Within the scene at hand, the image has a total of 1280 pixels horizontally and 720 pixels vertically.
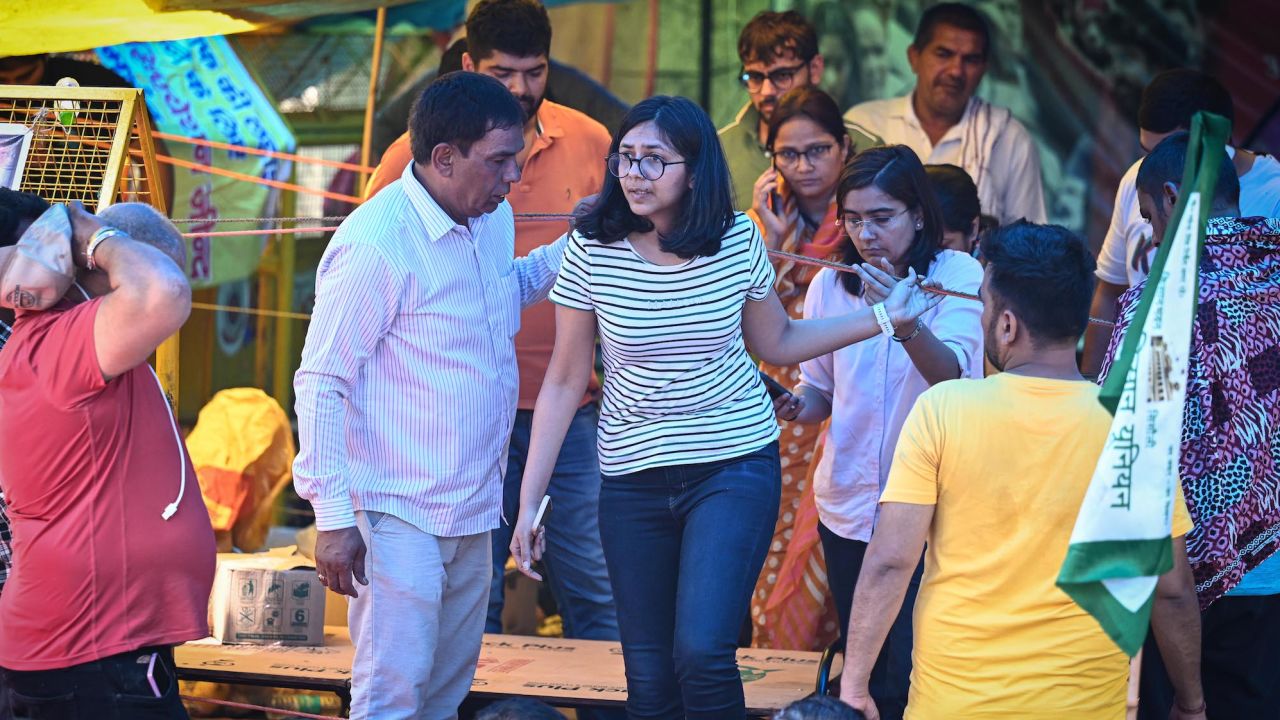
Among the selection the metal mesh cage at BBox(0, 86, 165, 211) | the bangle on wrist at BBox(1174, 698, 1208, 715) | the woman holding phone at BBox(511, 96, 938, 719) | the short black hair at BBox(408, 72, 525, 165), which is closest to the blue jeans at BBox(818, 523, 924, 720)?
the woman holding phone at BBox(511, 96, 938, 719)

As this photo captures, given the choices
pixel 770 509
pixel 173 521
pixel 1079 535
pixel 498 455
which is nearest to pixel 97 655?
pixel 173 521

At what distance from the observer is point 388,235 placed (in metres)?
3.27

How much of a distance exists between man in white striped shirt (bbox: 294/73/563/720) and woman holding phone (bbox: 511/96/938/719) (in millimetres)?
189

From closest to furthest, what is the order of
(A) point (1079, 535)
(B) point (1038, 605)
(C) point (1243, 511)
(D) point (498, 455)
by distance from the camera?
(A) point (1079, 535), (B) point (1038, 605), (C) point (1243, 511), (D) point (498, 455)

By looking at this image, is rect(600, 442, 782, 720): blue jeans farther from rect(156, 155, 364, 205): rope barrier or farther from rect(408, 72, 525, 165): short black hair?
rect(156, 155, 364, 205): rope barrier

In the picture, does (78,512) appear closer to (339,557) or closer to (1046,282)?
(339,557)

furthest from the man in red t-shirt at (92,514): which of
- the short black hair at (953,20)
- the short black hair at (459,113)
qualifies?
the short black hair at (953,20)

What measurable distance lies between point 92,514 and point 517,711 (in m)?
1.00

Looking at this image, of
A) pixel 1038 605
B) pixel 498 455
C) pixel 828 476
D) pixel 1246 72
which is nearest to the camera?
pixel 1038 605

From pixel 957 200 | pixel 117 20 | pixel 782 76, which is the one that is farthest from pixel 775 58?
pixel 117 20

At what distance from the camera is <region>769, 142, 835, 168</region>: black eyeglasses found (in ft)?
15.7

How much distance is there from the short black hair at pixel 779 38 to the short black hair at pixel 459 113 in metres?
2.45

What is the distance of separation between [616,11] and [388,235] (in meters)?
3.16

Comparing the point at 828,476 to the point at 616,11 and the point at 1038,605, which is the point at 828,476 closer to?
the point at 1038,605
